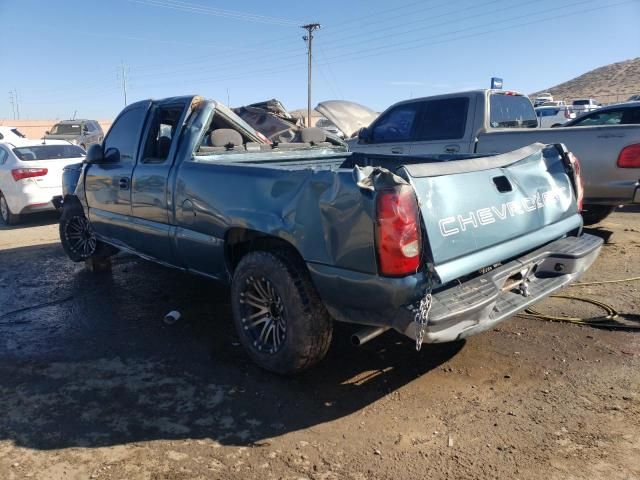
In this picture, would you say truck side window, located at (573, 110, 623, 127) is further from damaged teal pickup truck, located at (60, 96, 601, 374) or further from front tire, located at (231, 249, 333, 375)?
front tire, located at (231, 249, 333, 375)

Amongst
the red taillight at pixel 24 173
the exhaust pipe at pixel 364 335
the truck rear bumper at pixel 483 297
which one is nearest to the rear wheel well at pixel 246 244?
the truck rear bumper at pixel 483 297

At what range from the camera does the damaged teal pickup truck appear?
2.78 metres

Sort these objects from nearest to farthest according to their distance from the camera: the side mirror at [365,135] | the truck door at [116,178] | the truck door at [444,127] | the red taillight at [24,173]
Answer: the truck door at [116,178]
the truck door at [444,127]
the side mirror at [365,135]
the red taillight at [24,173]

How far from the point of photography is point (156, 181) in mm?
4492

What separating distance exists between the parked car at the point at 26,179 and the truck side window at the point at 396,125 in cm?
613

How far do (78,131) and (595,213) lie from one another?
2145 centimetres

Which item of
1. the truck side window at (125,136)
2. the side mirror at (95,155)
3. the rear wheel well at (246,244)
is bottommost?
the rear wheel well at (246,244)

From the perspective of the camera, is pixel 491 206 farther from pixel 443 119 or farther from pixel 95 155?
pixel 443 119

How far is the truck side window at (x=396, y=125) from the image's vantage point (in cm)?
785

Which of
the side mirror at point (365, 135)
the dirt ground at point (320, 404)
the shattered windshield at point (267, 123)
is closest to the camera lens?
the dirt ground at point (320, 404)

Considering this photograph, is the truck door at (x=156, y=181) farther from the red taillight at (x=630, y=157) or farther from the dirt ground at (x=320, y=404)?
the red taillight at (x=630, y=157)

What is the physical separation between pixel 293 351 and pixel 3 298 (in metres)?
3.95

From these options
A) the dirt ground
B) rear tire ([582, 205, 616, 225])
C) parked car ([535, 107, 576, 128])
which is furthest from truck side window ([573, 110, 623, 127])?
parked car ([535, 107, 576, 128])

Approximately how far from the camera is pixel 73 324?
4.73m
